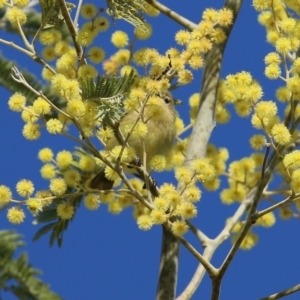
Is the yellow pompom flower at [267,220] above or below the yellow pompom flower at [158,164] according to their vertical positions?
below

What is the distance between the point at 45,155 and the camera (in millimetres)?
3229

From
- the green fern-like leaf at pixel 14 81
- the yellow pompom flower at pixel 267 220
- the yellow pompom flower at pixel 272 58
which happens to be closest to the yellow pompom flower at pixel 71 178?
the yellow pompom flower at pixel 272 58

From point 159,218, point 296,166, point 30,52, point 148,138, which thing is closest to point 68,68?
point 30,52

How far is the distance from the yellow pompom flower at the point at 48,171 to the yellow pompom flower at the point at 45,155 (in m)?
0.03

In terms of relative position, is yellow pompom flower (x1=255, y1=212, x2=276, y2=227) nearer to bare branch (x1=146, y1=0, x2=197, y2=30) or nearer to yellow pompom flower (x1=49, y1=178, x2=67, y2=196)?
bare branch (x1=146, y1=0, x2=197, y2=30)

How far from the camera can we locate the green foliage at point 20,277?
12.7 feet

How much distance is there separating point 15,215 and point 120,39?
1.00 metres

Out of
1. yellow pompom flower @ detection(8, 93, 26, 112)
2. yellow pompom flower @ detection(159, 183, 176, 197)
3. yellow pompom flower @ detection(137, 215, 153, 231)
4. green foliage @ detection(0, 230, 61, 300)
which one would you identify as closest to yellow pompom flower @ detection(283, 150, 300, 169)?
yellow pompom flower @ detection(159, 183, 176, 197)

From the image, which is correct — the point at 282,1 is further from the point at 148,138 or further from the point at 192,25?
the point at 148,138

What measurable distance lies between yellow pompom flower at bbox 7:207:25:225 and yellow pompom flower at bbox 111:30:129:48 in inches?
37.6

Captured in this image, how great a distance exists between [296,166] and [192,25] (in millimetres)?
1277

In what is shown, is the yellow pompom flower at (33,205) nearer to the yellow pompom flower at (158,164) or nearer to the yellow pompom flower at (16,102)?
the yellow pompom flower at (16,102)

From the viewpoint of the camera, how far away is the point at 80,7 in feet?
10.1

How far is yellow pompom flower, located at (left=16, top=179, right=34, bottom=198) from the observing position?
283 cm
